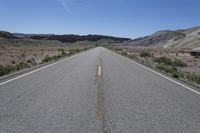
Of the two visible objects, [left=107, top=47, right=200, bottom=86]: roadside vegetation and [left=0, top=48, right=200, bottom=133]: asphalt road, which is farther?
[left=107, top=47, right=200, bottom=86]: roadside vegetation

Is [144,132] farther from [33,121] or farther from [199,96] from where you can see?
[199,96]

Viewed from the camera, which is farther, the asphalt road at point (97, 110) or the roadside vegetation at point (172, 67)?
the roadside vegetation at point (172, 67)

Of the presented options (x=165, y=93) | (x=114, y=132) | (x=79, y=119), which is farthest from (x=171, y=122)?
(x=165, y=93)

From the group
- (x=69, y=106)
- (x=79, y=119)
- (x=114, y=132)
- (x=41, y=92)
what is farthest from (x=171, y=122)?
(x=41, y=92)

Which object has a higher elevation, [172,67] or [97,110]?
[97,110]

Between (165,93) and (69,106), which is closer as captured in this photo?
(69,106)

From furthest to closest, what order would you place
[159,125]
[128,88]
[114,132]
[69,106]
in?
[128,88] < [69,106] < [159,125] < [114,132]

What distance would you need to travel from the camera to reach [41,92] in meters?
8.13

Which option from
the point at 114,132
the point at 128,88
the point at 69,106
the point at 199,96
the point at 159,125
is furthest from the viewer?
the point at 128,88

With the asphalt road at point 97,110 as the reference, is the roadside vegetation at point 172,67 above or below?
below

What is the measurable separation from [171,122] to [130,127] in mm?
1016

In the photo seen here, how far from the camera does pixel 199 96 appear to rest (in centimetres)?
805

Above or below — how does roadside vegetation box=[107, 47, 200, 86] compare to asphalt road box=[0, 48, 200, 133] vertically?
below

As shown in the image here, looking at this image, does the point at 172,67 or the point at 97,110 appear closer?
the point at 97,110
